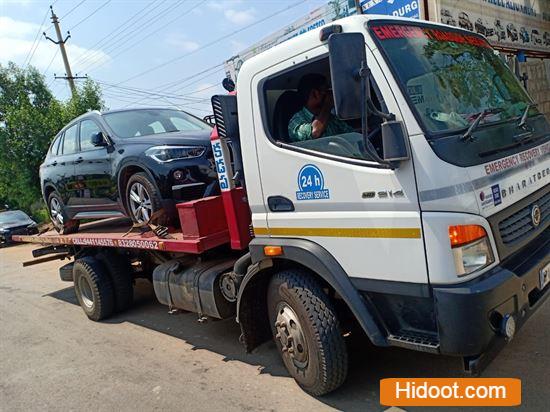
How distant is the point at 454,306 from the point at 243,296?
5.64ft

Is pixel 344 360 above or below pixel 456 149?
below

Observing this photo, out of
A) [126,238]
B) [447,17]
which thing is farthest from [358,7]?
[126,238]

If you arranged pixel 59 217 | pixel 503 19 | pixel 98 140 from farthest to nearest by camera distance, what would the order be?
pixel 503 19
pixel 59 217
pixel 98 140

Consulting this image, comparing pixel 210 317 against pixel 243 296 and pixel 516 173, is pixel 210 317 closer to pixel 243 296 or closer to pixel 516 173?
pixel 243 296

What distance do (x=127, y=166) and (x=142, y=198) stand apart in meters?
0.42

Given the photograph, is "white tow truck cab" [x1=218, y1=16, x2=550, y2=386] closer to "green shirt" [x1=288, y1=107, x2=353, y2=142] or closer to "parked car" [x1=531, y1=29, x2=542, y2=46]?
"green shirt" [x1=288, y1=107, x2=353, y2=142]

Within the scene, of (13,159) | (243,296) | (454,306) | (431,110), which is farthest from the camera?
(13,159)

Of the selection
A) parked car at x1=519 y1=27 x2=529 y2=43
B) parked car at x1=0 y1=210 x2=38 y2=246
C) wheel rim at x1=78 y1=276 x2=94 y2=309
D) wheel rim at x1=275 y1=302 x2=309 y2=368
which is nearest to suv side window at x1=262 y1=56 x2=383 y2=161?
wheel rim at x1=275 y1=302 x2=309 y2=368

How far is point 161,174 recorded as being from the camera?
4.84 metres

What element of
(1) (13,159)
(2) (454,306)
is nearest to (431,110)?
(2) (454,306)

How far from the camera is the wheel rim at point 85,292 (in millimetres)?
6105

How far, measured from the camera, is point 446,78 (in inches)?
114

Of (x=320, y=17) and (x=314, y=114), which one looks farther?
(x=320, y=17)

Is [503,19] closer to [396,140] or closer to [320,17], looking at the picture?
[320,17]
